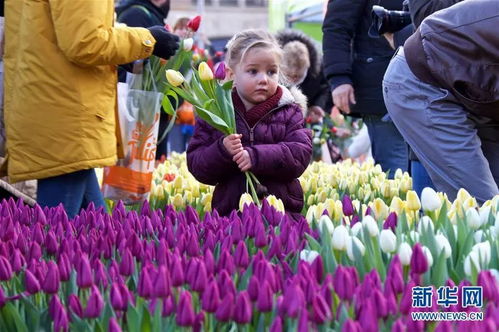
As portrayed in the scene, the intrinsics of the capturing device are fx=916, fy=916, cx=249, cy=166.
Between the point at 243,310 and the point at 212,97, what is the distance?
6.86 ft

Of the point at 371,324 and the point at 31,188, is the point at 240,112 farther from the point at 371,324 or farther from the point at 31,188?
the point at 371,324

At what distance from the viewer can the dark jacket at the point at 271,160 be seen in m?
3.93

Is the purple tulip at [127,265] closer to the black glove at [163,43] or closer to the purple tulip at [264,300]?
the purple tulip at [264,300]

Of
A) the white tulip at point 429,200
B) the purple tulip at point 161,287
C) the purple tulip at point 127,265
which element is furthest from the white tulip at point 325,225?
the purple tulip at point 161,287

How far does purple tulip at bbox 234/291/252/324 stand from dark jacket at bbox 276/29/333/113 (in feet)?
22.6

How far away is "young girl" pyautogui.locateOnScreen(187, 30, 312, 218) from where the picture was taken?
13.1ft

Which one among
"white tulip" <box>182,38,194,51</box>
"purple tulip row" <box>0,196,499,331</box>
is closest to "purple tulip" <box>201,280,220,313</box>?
"purple tulip row" <box>0,196,499,331</box>

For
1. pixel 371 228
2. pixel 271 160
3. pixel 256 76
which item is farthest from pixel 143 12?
pixel 371 228

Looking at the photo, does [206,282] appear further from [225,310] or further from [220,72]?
[220,72]

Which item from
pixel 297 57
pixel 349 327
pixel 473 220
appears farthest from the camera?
pixel 297 57

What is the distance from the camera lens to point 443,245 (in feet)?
7.91

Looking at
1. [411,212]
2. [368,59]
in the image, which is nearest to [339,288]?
[411,212]

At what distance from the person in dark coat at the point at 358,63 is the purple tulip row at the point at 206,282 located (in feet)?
8.70

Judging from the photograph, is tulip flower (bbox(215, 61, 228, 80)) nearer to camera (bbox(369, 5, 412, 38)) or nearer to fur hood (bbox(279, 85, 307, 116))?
fur hood (bbox(279, 85, 307, 116))
